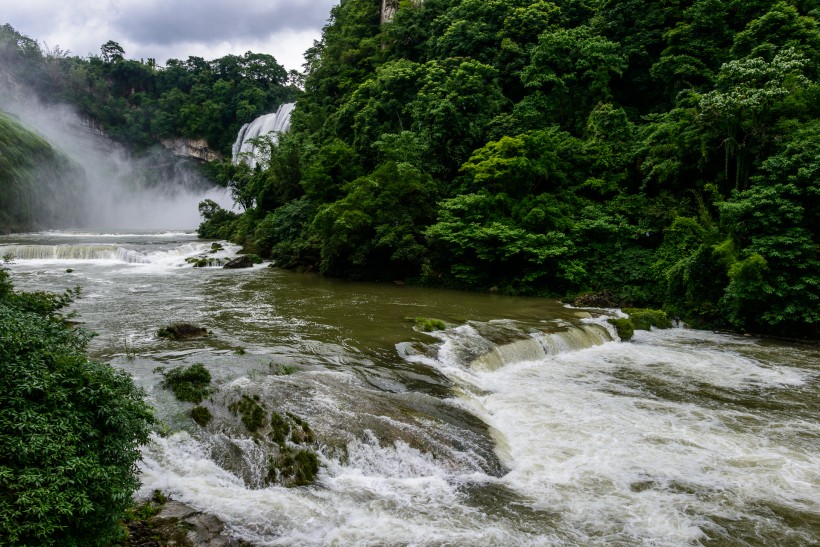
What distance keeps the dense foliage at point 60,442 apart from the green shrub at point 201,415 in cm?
269

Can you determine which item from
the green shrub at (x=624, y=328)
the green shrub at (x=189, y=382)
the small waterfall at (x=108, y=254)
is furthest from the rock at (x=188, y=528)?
the small waterfall at (x=108, y=254)

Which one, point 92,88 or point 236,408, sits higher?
point 92,88

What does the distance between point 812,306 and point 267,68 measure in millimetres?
87720

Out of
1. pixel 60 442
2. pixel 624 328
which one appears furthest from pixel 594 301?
pixel 60 442

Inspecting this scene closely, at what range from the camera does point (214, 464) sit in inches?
259

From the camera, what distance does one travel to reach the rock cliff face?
7994 centimetres

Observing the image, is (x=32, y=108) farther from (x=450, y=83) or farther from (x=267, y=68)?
(x=450, y=83)

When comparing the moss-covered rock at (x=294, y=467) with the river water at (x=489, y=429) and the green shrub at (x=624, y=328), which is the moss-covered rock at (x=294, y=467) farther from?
the green shrub at (x=624, y=328)

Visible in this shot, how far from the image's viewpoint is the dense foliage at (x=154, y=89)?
7381 cm

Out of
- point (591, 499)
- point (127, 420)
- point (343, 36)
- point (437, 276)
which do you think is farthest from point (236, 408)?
point (343, 36)

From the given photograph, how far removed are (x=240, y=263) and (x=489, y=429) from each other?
75.3ft

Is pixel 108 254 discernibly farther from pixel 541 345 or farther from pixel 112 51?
pixel 112 51

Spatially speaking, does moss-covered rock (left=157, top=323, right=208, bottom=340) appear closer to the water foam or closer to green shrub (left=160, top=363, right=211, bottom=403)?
green shrub (left=160, top=363, right=211, bottom=403)

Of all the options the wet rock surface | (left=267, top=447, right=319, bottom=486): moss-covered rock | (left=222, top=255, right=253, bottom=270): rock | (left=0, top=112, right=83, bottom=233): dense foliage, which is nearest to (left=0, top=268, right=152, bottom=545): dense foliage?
the wet rock surface
